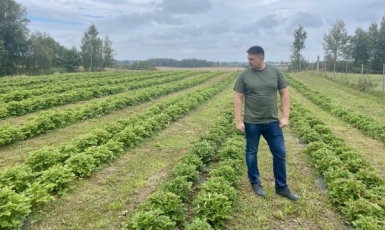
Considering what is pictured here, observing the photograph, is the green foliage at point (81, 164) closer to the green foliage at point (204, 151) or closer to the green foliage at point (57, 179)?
the green foliage at point (57, 179)

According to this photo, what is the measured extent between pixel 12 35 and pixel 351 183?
62.6 m

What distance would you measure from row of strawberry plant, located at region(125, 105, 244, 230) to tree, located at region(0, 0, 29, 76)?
5582 cm

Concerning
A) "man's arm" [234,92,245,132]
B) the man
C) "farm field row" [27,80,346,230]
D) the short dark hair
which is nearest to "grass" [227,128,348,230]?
"farm field row" [27,80,346,230]

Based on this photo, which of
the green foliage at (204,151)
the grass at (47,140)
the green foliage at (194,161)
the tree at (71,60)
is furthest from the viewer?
the tree at (71,60)

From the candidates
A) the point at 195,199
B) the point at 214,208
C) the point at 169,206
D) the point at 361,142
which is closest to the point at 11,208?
the point at 169,206

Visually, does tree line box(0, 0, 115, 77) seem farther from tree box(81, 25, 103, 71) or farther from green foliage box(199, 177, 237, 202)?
green foliage box(199, 177, 237, 202)

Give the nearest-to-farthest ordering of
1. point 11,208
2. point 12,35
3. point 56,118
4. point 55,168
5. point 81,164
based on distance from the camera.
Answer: point 11,208
point 55,168
point 81,164
point 56,118
point 12,35

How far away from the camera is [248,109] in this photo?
5508 millimetres

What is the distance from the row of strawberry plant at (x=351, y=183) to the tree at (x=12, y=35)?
57018 mm

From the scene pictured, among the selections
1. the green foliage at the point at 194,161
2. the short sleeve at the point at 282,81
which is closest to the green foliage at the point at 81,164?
the green foliage at the point at 194,161

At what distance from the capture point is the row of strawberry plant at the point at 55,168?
462cm

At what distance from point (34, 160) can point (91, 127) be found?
15.9 feet

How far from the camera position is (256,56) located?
5188mm

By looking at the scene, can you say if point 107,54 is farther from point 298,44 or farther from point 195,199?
point 195,199
